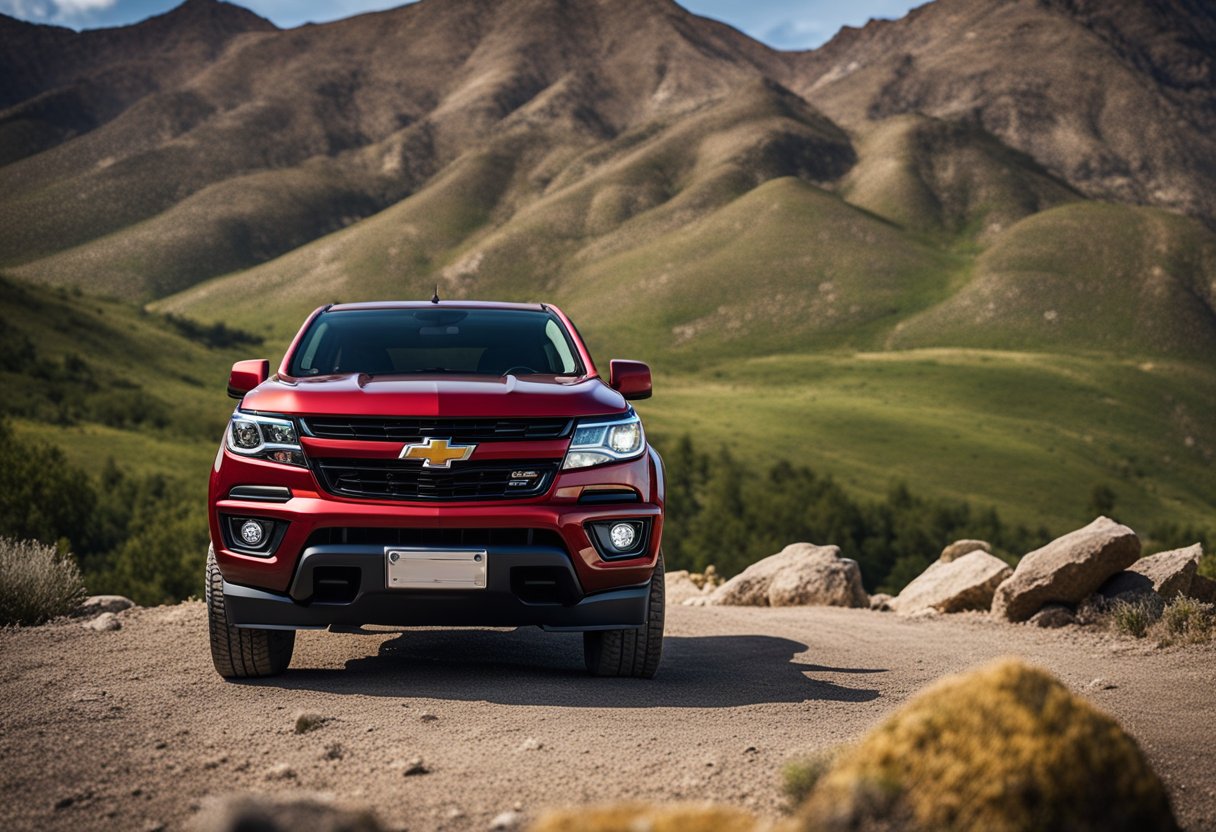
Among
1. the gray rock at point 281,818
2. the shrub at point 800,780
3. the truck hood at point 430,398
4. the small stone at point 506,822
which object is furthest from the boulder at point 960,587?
the gray rock at point 281,818

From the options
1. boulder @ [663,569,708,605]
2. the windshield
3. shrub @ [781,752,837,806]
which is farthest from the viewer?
boulder @ [663,569,708,605]

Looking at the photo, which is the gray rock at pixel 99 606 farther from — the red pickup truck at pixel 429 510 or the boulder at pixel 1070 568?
the boulder at pixel 1070 568

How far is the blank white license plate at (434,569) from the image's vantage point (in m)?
6.30

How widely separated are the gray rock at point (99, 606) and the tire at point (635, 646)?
5530 millimetres

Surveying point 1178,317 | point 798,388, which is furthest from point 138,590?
point 1178,317

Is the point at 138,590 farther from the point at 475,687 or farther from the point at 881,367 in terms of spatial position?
the point at 881,367

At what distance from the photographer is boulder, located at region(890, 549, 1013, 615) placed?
12.8m


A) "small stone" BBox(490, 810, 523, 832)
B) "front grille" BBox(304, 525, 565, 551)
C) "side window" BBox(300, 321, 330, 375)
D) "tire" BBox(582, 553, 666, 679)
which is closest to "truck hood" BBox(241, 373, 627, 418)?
"front grille" BBox(304, 525, 565, 551)

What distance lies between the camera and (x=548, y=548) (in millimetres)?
6438

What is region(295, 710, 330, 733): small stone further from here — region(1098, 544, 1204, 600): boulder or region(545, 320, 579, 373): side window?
region(1098, 544, 1204, 600): boulder

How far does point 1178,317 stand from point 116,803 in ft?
535

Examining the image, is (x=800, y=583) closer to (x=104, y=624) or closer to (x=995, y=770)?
(x=104, y=624)

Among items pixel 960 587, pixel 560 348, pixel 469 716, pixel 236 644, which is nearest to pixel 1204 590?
pixel 960 587

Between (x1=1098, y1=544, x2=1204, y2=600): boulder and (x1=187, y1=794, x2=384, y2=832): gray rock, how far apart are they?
31.5ft
